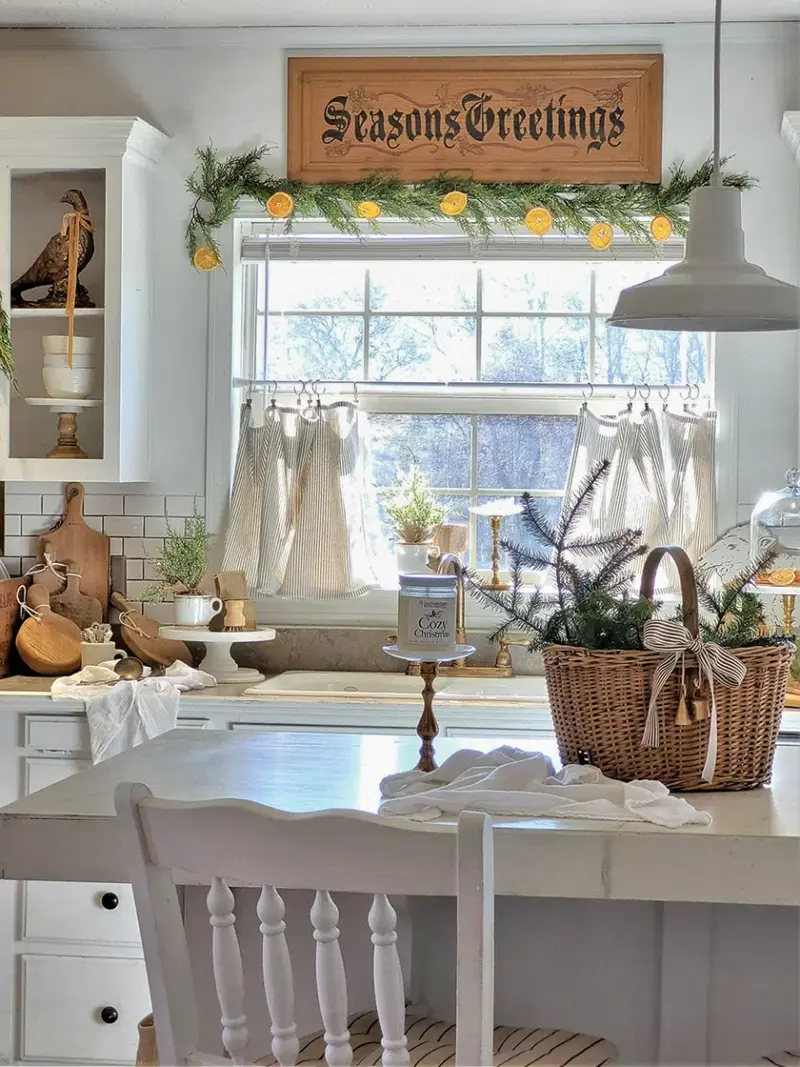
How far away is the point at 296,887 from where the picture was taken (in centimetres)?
137

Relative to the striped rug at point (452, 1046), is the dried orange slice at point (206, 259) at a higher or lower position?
higher

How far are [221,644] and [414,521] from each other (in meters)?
0.73

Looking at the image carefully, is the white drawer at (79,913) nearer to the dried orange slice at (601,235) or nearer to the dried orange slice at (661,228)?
the dried orange slice at (601,235)

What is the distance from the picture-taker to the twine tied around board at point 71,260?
3969 millimetres

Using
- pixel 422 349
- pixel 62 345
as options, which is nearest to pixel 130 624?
pixel 62 345

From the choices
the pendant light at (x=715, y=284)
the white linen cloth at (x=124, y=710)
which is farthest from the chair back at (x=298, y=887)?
the white linen cloth at (x=124, y=710)

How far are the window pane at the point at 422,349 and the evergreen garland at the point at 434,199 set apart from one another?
1.04ft

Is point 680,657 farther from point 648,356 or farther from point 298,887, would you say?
point 648,356

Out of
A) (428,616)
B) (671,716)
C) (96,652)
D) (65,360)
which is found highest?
(65,360)

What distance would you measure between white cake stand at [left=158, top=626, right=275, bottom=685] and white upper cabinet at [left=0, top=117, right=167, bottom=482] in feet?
1.69

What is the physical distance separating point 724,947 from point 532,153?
9.42 feet

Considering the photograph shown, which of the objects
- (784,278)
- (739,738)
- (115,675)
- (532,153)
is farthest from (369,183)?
(739,738)

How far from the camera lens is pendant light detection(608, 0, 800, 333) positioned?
2156mm

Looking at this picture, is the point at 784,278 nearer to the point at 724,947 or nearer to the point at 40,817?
the point at 724,947
